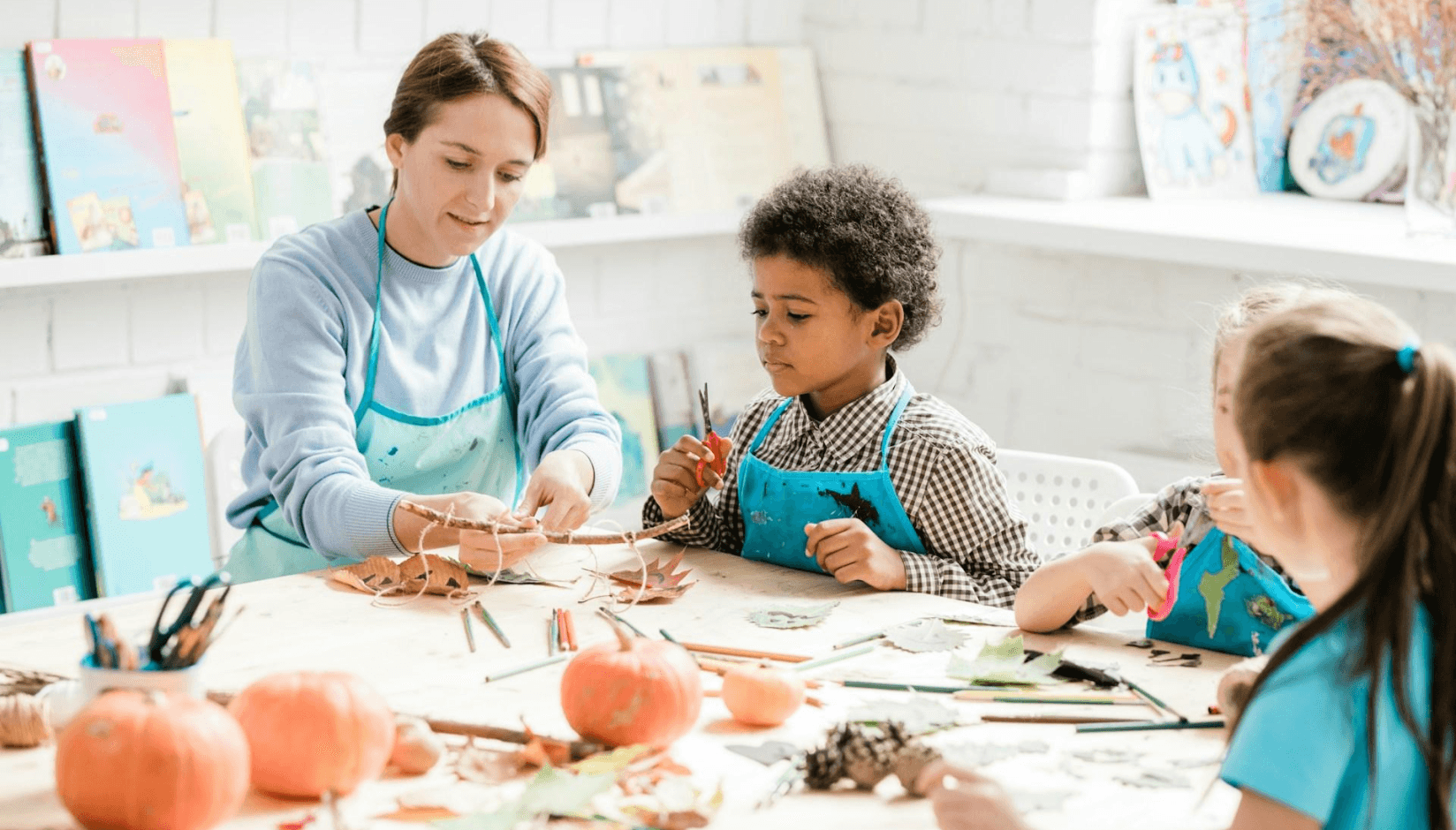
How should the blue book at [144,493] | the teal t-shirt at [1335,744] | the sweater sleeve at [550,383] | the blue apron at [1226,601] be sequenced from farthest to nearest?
the blue book at [144,493]
the sweater sleeve at [550,383]
the blue apron at [1226,601]
the teal t-shirt at [1335,744]

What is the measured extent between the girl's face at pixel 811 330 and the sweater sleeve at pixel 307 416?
0.53 meters

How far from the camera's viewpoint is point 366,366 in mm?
2008

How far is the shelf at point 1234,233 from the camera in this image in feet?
8.29

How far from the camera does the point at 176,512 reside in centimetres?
A: 271

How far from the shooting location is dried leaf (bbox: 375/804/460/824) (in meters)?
1.10

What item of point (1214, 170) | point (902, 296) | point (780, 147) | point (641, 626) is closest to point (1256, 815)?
point (641, 626)

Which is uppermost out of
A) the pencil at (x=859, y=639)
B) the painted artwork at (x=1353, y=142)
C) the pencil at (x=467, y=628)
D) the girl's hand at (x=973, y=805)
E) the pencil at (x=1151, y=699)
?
the painted artwork at (x=1353, y=142)

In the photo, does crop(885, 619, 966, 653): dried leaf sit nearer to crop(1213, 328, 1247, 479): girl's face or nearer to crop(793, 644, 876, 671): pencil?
crop(793, 644, 876, 671): pencil

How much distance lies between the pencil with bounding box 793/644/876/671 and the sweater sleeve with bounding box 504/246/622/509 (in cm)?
61

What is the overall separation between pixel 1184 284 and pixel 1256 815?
7.10ft

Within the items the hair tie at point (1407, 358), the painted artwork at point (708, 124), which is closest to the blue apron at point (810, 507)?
the hair tie at point (1407, 358)

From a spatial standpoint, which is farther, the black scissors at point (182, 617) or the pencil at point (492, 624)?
the pencil at point (492, 624)

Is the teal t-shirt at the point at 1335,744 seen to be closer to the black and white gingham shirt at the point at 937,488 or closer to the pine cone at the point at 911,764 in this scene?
the pine cone at the point at 911,764

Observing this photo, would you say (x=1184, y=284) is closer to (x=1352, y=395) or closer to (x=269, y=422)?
(x=269, y=422)
